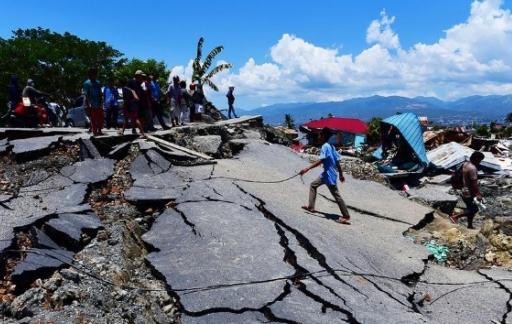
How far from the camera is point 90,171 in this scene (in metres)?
7.82

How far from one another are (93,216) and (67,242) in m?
0.83

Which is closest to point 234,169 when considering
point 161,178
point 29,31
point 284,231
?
point 161,178

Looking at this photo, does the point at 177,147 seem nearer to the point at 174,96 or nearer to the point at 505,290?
the point at 174,96

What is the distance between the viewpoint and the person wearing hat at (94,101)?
880 centimetres

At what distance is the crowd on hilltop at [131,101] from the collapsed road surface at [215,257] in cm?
111

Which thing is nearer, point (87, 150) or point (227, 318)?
point (227, 318)

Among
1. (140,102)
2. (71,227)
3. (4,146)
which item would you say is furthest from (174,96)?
(71,227)

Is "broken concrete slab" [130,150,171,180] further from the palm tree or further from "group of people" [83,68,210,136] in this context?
the palm tree

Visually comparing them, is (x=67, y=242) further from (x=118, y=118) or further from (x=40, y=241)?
(x=118, y=118)

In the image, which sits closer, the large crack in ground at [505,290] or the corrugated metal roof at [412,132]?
the large crack in ground at [505,290]

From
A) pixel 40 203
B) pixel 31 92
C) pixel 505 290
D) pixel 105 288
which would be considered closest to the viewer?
pixel 105 288

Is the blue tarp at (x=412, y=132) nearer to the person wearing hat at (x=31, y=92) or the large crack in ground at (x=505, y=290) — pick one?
the large crack in ground at (x=505, y=290)

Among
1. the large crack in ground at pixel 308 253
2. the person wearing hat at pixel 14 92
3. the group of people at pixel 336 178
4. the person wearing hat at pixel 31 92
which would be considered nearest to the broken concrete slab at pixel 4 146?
the person wearing hat at pixel 31 92

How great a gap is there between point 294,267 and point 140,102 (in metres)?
6.75
